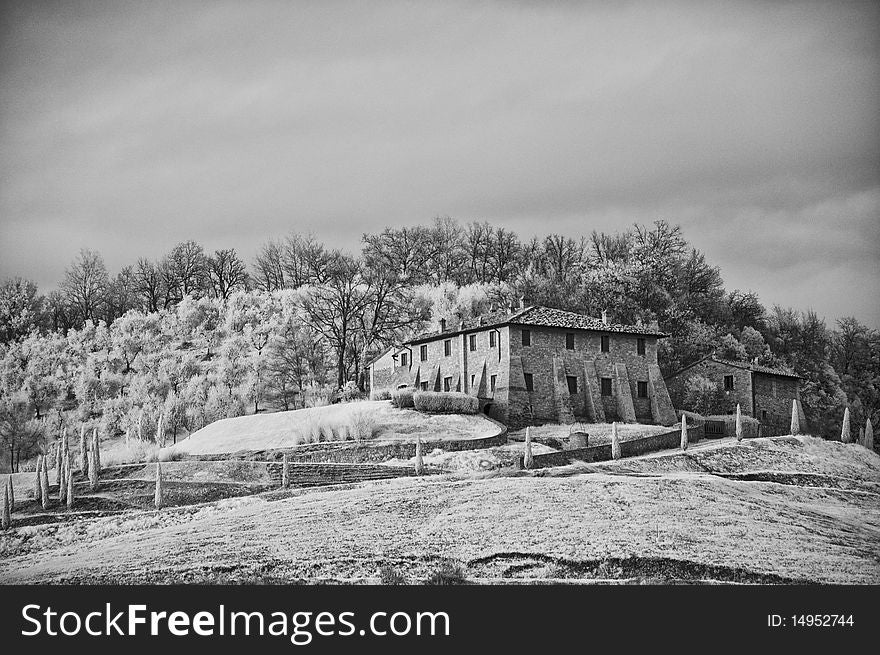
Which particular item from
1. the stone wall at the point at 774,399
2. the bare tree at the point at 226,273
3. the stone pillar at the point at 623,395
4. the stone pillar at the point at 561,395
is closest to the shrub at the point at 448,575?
the stone pillar at the point at 561,395

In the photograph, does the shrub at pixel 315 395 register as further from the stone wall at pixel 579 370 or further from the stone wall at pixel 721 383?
the stone wall at pixel 721 383

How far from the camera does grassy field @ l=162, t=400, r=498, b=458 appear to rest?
36.2 meters

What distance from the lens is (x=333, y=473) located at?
1241 inches

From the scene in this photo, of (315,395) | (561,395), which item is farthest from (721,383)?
(315,395)

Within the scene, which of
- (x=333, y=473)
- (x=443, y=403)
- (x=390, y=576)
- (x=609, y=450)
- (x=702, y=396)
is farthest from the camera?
(x=702, y=396)

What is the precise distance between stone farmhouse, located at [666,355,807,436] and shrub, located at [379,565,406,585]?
26506 mm

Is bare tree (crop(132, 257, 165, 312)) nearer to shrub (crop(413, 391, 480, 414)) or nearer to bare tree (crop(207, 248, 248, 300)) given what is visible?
bare tree (crop(207, 248, 248, 300))

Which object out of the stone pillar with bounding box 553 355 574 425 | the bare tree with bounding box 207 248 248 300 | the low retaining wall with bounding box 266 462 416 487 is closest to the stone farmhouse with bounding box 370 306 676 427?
the stone pillar with bounding box 553 355 574 425

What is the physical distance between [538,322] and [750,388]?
997 centimetres

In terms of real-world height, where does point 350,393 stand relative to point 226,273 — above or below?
below

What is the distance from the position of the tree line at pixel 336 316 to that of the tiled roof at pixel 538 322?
14.6 feet

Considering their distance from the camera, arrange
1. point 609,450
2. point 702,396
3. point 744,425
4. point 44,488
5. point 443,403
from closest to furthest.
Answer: point 44,488, point 609,450, point 443,403, point 744,425, point 702,396

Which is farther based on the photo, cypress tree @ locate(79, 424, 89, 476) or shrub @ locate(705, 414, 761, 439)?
shrub @ locate(705, 414, 761, 439)

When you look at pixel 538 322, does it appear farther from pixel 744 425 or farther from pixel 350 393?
pixel 350 393
